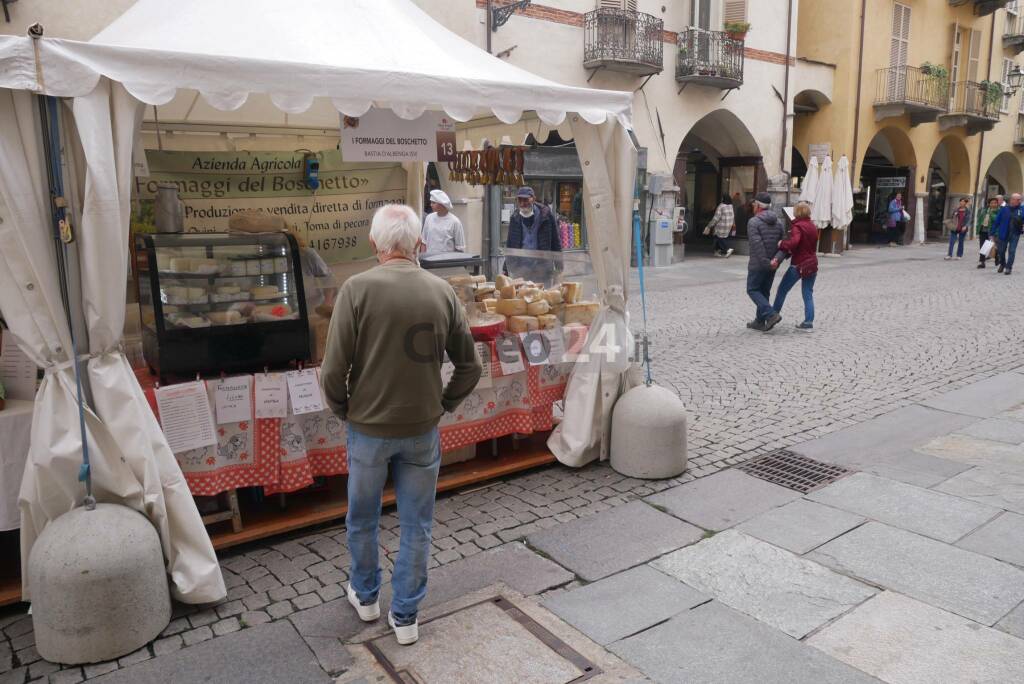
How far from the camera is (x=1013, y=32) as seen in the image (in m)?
27.2

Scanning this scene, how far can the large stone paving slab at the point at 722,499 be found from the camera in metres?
4.31

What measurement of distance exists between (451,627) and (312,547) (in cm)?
110

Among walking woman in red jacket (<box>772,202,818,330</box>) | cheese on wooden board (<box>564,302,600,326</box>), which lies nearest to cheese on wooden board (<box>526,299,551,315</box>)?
cheese on wooden board (<box>564,302,600,326</box>)

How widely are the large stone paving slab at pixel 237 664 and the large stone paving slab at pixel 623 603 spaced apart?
1.10 metres

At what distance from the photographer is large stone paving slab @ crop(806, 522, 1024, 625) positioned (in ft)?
10.9

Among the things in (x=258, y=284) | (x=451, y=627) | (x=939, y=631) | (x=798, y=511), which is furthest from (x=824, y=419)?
(x=258, y=284)

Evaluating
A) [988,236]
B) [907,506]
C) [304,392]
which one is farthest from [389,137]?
[988,236]

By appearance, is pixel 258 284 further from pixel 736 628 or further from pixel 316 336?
pixel 736 628

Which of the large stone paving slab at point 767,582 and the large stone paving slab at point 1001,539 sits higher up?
the large stone paving slab at point 1001,539

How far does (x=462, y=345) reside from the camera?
3119 millimetres

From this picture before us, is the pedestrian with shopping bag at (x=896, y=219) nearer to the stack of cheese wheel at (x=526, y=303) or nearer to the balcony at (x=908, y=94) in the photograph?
the balcony at (x=908, y=94)

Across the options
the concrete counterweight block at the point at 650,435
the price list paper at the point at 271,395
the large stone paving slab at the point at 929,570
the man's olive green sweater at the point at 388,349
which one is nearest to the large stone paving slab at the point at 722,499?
the concrete counterweight block at the point at 650,435

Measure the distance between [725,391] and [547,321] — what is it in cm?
273

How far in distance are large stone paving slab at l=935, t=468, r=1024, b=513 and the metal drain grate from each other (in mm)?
636
